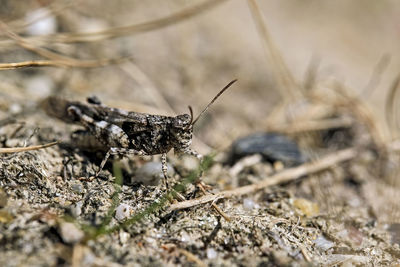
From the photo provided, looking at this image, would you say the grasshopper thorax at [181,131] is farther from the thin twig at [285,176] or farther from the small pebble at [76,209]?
the small pebble at [76,209]

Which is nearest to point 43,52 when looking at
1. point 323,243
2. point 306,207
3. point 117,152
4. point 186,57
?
point 117,152

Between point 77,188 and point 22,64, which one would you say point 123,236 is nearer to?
point 77,188

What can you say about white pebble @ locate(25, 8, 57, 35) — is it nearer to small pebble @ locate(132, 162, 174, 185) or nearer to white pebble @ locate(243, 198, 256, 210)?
small pebble @ locate(132, 162, 174, 185)

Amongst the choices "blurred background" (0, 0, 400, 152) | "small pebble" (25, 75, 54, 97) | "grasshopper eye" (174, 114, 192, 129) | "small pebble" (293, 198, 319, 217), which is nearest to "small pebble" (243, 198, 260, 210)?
"small pebble" (293, 198, 319, 217)

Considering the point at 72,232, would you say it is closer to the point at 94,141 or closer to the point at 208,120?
the point at 94,141

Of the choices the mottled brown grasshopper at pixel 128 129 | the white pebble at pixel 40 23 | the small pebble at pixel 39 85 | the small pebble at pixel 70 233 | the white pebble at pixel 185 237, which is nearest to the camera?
the small pebble at pixel 70 233

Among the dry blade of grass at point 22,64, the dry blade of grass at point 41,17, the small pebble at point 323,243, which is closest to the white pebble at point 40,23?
the dry blade of grass at point 41,17

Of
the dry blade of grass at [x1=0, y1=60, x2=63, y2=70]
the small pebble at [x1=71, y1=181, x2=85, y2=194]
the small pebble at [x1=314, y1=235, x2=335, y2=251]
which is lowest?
the small pebble at [x1=314, y1=235, x2=335, y2=251]

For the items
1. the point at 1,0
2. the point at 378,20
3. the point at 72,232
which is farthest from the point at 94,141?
the point at 378,20
